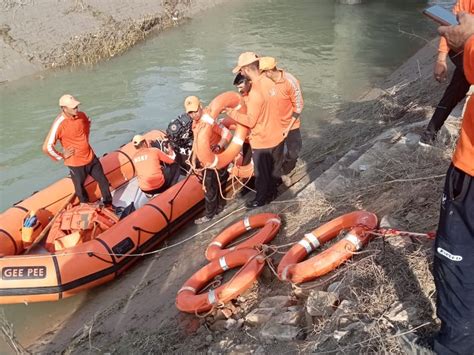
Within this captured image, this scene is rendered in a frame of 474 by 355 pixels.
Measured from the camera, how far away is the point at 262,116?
197 inches

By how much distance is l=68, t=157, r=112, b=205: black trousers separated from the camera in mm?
5949

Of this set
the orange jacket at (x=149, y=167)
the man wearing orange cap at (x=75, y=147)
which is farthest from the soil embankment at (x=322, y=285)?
the man wearing orange cap at (x=75, y=147)

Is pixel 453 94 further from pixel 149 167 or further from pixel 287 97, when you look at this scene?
pixel 149 167

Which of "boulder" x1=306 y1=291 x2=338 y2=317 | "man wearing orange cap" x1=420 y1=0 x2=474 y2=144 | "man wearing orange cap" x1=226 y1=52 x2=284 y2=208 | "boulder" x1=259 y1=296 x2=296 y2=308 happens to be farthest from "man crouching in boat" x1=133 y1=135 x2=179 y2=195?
"boulder" x1=306 y1=291 x2=338 y2=317

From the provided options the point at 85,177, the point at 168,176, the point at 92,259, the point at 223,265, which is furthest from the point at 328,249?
the point at 85,177

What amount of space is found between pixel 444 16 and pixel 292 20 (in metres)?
14.7

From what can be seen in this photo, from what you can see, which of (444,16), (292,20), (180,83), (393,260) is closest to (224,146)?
(393,260)

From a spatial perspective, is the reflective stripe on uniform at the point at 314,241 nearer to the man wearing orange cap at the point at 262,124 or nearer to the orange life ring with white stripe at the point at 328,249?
the orange life ring with white stripe at the point at 328,249

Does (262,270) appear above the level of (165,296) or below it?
above

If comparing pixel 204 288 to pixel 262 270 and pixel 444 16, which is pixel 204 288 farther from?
pixel 444 16

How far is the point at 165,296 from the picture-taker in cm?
459

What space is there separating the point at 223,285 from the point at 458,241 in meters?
2.32

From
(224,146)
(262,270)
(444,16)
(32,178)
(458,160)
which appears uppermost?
(444,16)

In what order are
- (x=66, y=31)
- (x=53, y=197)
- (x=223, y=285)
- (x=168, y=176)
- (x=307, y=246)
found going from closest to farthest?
(x=307, y=246) → (x=223, y=285) → (x=53, y=197) → (x=168, y=176) → (x=66, y=31)
